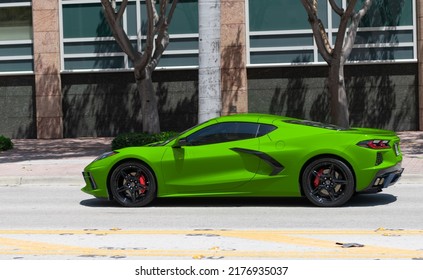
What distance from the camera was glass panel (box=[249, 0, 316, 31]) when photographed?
2600 centimetres

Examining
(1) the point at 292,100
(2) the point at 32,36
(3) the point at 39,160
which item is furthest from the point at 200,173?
(2) the point at 32,36

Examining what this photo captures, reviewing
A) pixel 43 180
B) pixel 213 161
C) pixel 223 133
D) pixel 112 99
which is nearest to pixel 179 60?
pixel 112 99

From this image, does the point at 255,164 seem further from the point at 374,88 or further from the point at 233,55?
the point at 374,88

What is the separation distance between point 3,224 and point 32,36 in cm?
1714

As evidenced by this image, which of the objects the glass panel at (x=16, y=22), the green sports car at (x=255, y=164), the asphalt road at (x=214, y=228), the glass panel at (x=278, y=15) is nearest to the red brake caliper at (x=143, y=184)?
the green sports car at (x=255, y=164)

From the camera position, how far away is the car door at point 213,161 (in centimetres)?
1235

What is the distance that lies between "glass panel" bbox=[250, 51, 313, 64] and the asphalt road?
12.3m

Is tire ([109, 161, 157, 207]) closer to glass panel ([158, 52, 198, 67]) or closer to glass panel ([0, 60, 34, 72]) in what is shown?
glass panel ([158, 52, 198, 67])

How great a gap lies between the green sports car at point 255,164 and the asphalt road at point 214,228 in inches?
10.9

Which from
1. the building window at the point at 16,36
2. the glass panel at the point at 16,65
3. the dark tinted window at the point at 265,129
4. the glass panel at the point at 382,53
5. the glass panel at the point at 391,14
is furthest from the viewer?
the glass panel at the point at 16,65

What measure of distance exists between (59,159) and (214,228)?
10.2 m

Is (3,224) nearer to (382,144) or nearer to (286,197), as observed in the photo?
(286,197)

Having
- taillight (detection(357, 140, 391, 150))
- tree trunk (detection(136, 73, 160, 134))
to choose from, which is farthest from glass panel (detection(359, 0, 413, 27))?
taillight (detection(357, 140, 391, 150))

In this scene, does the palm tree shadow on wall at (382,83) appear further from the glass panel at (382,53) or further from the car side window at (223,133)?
the car side window at (223,133)
